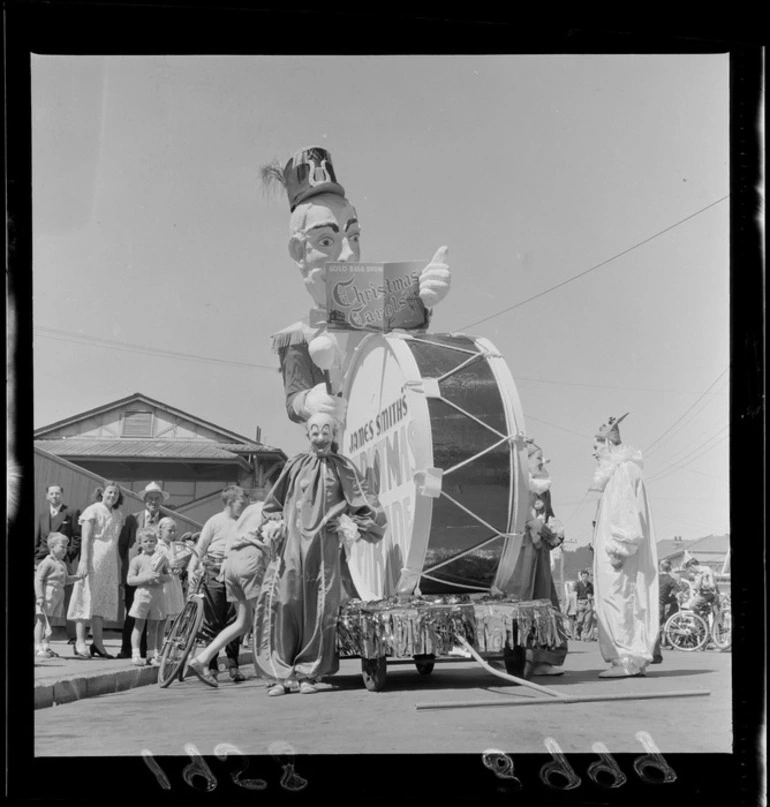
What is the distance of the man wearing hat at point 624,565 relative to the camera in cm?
566

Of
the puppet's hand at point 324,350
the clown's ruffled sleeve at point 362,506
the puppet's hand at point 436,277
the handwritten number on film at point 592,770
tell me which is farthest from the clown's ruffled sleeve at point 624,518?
the handwritten number on film at point 592,770

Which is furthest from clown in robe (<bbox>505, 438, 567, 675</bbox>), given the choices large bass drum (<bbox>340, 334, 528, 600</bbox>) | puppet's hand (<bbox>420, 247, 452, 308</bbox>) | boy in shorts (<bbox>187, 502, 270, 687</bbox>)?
boy in shorts (<bbox>187, 502, 270, 687</bbox>)

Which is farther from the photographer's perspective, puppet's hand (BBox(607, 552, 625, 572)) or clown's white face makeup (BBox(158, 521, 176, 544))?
puppet's hand (BBox(607, 552, 625, 572))

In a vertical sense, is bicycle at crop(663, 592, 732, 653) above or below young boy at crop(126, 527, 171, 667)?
below

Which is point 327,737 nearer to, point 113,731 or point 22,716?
point 113,731

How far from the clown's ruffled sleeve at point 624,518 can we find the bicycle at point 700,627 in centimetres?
74

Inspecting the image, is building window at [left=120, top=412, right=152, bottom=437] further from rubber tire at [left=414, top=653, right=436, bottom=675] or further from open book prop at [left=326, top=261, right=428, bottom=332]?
rubber tire at [left=414, top=653, right=436, bottom=675]

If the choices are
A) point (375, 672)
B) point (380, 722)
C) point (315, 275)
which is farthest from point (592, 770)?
point (315, 275)

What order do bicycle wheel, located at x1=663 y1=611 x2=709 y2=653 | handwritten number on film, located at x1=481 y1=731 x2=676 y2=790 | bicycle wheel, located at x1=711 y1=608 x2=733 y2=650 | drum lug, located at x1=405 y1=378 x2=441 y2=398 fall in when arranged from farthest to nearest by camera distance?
bicycle wheel, located at x1=663 y1=611 x2=709 y2=653 → bicycle wheel, located at x1=711 y1=608 x2=733 y2=650 → drum lug, located at x1=405 y1=378 x2=441 y2=398 → handwritten number on film, located at x1=481 y1=731 x2=676 y2=790

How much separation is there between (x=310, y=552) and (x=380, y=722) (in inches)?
46.1

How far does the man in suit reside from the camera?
4973mm

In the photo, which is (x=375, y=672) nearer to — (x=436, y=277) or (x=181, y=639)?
(x=181, y=639)

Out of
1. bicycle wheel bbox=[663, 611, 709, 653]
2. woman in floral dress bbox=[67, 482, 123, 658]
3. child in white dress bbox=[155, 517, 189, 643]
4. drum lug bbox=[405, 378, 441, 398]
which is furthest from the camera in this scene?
bicycle wheel bbox=[663, 611, 709, 653]

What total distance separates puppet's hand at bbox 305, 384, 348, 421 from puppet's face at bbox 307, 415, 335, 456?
45mm
